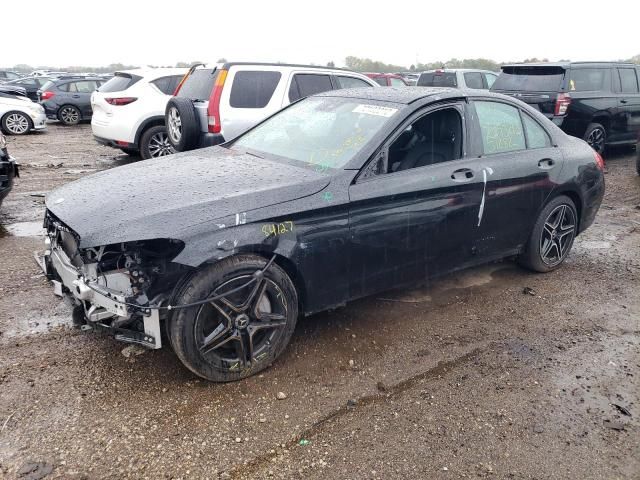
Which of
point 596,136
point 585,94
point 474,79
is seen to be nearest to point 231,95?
point 585,94

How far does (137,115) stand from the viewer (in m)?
8.77

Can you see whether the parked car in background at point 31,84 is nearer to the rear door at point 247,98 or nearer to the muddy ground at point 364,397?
the rear door at point 247,98

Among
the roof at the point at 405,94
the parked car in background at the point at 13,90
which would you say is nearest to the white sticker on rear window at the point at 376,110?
the roof at the point at 405,94

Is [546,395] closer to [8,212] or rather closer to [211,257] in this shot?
[211,257]

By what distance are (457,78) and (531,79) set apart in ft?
10.4

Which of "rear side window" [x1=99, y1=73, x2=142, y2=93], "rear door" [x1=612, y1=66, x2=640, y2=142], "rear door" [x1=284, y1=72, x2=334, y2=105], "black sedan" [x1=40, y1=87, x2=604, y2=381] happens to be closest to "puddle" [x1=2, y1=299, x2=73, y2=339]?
"black sedan" [x1=40, y1=87, x2=604, y2=381]

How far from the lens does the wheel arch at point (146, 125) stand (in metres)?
8.77

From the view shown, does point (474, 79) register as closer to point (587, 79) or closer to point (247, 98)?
point (587, 79)

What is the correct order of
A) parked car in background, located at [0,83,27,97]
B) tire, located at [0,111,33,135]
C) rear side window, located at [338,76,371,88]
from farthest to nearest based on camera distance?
parked car in background, located at [0,83,27,97]
tire, located at [0,111,33,135]
rear side window, located at [338,76,371,88]

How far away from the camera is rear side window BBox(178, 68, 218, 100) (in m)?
7.13

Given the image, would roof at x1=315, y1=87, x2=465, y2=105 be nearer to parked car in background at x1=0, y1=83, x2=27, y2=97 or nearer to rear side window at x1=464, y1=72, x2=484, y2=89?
rear side window at x1=464, y1=72, x2=484, y2=89

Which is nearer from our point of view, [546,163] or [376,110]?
[376,110]

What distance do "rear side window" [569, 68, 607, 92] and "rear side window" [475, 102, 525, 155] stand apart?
6121 mm

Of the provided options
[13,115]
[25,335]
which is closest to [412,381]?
[25,335]
